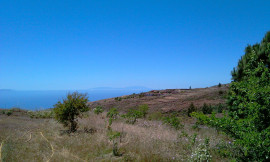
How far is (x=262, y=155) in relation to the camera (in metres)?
2.87

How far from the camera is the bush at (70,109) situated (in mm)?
8047

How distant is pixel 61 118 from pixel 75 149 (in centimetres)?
294

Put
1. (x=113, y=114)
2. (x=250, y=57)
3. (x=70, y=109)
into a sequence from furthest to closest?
(x=113, y=114)
(x=70, y=109)
(x=250, y=57)

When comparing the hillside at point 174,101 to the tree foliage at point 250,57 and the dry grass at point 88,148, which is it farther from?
the dry grass at point 88,148

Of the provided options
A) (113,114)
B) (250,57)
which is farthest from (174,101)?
(250,57)

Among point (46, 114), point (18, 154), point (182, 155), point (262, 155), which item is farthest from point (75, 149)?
point (46, 114)

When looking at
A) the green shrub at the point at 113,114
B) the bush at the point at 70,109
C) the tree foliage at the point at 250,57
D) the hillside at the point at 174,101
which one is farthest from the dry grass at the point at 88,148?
the hillside at the point at 174,101

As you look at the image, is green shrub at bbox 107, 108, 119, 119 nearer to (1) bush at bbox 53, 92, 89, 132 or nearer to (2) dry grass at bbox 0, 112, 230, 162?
(1) bush at bbox 53, 92, 89, 132

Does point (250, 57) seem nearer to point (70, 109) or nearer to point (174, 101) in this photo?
point (70, 109)

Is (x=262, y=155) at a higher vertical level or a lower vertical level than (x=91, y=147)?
higher

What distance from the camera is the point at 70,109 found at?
8.12 m

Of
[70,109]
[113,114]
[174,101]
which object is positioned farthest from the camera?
[174,101]

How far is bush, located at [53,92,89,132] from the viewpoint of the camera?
805 cm

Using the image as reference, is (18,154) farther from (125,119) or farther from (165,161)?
(125,119)
